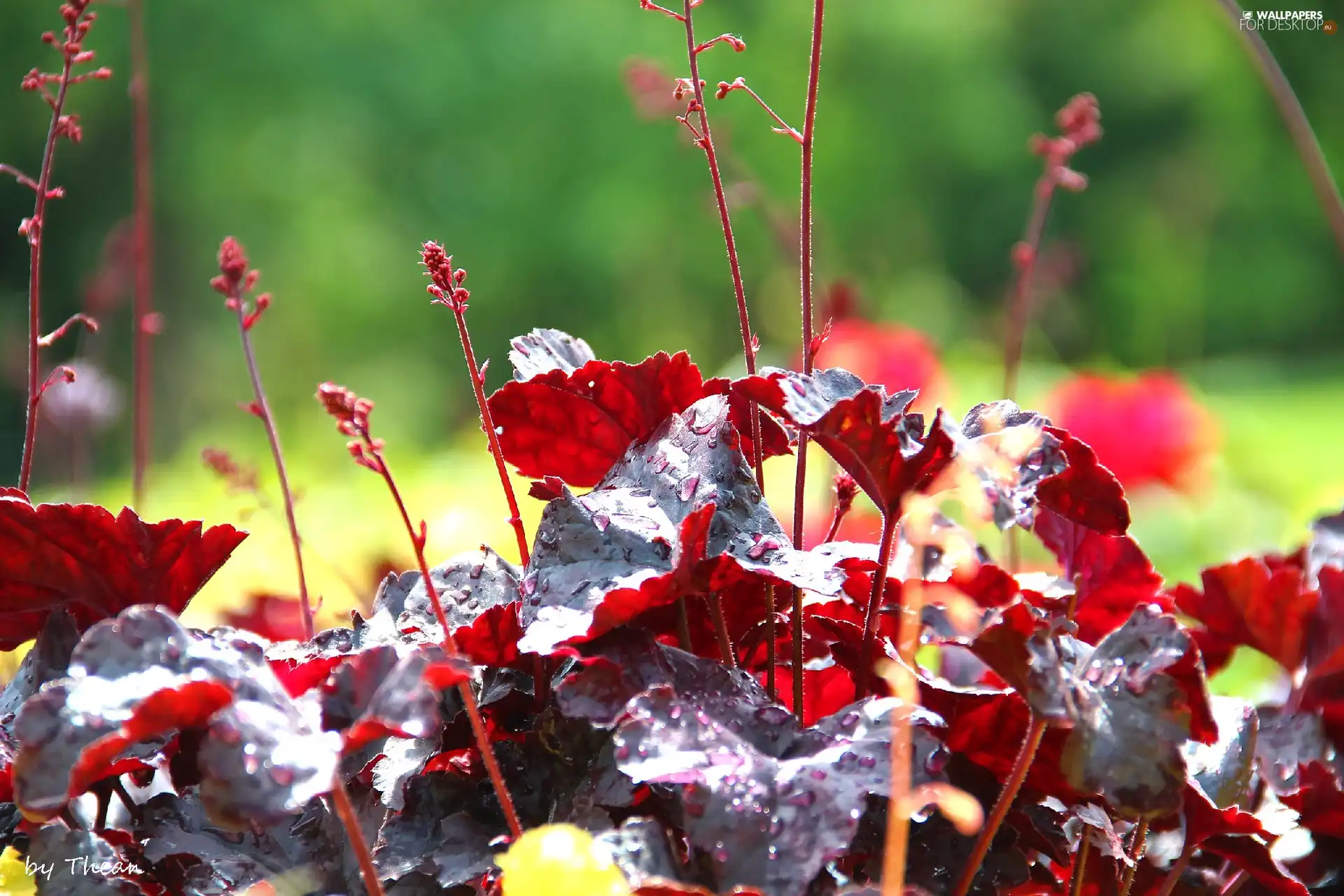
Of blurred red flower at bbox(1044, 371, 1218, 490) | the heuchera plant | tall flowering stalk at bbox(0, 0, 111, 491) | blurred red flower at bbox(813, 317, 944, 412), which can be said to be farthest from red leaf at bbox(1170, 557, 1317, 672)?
blurred red flower at bbox(1044, 371, 1218, 490)

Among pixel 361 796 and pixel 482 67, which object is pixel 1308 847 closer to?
pixel 361 796

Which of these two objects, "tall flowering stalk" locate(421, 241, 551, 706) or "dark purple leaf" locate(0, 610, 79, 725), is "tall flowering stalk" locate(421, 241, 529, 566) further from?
"dark purple leaf" locate(0, 610, 79, 725)

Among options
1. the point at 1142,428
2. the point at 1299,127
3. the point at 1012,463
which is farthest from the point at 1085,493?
the point at 1142,428

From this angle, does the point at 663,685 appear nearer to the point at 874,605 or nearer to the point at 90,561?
the point at 874,605

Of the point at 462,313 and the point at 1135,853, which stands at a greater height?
the point at 462,313

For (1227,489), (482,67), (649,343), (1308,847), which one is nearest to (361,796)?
(1308,847)

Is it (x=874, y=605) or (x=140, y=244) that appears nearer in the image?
(x=874, y=605)

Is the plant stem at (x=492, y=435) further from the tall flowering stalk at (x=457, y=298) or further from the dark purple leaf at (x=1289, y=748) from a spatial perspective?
the dark purple leaf at (x=1289, y=748)
